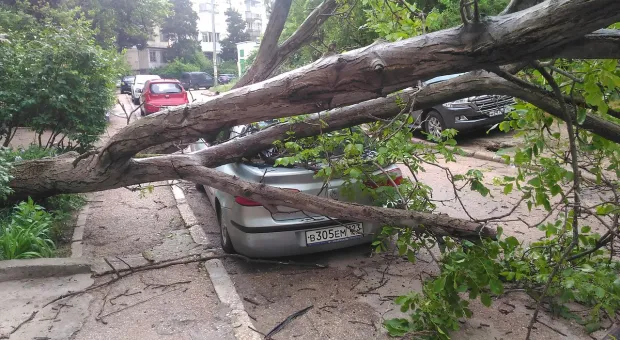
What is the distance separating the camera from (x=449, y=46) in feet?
8.71

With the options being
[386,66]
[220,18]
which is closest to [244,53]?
[386,66]

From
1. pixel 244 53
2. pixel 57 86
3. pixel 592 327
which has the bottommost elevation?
pixel 592 327

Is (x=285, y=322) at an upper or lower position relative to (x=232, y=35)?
lower

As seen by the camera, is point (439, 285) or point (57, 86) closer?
point (439, 285)

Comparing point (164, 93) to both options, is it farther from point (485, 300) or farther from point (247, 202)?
point (485, 300)

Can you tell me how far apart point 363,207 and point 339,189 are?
0.46 meters

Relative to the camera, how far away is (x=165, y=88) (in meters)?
19.3

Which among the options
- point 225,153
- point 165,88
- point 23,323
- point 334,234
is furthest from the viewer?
point 165,88

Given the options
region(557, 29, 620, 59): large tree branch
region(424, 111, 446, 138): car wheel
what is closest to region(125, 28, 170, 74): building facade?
region(424, 111, 446, 138): car wheel

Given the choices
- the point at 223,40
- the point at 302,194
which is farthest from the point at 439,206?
the point at 223,40

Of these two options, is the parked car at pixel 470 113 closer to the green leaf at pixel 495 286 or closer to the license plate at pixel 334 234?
the license plate at pixel 334 234

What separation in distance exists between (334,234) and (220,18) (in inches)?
2537

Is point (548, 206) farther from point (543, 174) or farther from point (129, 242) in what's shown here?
point (129, 242)

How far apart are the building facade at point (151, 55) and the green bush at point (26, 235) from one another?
55.2 metres
